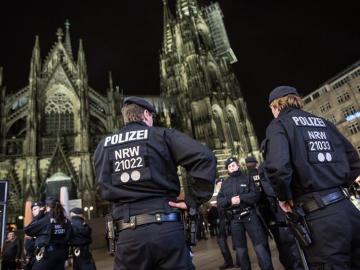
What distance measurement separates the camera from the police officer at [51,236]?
14.5ft

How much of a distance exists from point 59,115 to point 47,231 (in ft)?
91.2

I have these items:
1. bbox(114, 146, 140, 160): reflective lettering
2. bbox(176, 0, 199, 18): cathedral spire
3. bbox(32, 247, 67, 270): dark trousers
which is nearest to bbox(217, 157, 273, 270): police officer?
bbox(114, 146, 140, 160): reflective lettering

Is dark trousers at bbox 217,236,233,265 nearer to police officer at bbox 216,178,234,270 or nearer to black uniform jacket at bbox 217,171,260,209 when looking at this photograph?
police officer at bbox 216,178,234,270

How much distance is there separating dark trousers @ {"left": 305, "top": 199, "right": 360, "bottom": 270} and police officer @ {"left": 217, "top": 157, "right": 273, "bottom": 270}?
229 cm

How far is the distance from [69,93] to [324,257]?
31965 millimetres

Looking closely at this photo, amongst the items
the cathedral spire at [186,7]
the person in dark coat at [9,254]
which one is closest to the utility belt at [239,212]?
the person in dark coat at [9,254]

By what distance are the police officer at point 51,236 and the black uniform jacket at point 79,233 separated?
41 centimetres

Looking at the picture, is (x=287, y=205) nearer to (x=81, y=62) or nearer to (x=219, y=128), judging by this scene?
(x=219, y=128)

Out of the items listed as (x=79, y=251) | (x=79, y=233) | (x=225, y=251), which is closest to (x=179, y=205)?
(x=79, y=233)

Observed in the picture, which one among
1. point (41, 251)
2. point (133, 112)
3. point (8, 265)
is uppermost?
point (133, 112)

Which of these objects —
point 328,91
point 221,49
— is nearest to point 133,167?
point 328,91

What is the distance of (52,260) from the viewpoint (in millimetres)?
4500

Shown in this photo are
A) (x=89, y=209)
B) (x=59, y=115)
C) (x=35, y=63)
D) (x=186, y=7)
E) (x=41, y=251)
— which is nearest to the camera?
(x=41, y=251)

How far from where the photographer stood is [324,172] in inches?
93.7
